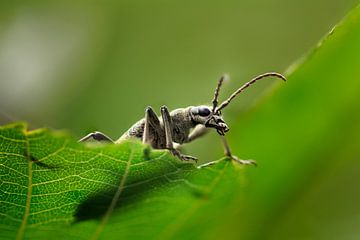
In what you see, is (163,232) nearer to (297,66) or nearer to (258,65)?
(297,66)

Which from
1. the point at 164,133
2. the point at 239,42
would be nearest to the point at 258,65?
the point at 239,42

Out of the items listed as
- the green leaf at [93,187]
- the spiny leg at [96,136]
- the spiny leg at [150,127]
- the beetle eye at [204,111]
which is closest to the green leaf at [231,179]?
the green leaf at [93,187]

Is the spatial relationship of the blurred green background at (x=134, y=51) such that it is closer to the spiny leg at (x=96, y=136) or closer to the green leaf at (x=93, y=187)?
the spiny leg at (x=96, y=136)

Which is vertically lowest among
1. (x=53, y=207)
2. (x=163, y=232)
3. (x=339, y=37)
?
(x=163, y=232)

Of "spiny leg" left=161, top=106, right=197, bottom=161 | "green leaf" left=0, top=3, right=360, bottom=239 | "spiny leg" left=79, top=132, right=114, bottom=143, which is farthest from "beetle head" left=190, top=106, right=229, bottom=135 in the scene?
"spiny leg" left=79, top=132, right=114, bottom=143

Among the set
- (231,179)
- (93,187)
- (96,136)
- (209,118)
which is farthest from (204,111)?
(93,187)
